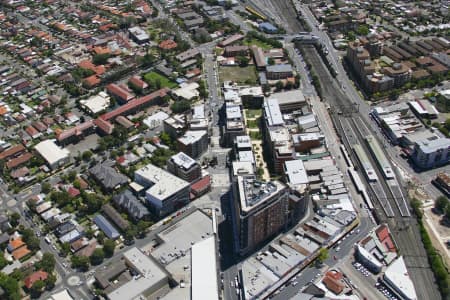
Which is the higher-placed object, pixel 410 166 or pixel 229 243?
pixel 410 166

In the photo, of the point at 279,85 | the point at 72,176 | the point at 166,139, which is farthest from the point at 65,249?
the point at 279,85

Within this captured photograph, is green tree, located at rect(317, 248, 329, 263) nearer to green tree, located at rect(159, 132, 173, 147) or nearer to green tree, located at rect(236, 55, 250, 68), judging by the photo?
green tree, located at rect(159, 132, 173, 147)

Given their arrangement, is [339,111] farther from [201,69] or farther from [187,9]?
[187,9]

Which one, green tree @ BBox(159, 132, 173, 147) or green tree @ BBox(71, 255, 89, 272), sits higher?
green tree @ BBox(159, 132, 173, 147)

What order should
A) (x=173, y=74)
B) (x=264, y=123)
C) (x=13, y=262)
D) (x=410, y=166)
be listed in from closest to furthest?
(x=13, y=262), (x=410, y=166), (x=264, y=123), (x=173, y=74)

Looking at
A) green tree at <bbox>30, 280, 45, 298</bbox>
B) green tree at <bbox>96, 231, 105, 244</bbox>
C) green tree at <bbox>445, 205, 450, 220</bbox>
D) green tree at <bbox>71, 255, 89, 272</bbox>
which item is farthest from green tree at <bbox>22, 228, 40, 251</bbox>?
green tree at <bbox>445, 205, 450, 220</bbox>

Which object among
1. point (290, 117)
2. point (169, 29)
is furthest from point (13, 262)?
point (169, 29)

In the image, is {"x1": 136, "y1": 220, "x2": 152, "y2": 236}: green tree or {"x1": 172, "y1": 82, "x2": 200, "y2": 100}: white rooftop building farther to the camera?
{"x1": 172, "y1": 82, "x2": 200, "y2": 100}: white rooftop building
